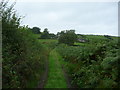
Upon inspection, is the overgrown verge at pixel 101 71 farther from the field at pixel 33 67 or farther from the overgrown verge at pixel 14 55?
the overgrown verge at pixel 14 55

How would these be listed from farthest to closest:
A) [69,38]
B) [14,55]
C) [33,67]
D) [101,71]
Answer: [69,38], [33,67], [101,71], [14,55]

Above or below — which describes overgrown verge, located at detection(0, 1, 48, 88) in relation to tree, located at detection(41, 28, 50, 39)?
below

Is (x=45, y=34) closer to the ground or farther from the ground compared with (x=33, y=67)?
farther from the ground

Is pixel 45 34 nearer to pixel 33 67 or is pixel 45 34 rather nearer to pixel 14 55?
pixel 33 67

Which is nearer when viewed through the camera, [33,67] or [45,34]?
[33,67]

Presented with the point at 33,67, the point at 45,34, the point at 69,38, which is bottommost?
the point at 33,67

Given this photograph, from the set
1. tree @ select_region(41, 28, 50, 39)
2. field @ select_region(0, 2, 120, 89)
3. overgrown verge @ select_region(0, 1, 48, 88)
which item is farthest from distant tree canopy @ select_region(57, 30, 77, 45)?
overgrown verge @ select_region(0, 1, 48, 88)

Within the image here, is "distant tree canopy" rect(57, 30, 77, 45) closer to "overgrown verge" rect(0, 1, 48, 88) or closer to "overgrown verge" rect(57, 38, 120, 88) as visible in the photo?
"overgrown verge" rect(57, 38, 120, 88)

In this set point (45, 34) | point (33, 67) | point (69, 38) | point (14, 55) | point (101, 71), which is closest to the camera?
point (14, 55)

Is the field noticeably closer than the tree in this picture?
Yes

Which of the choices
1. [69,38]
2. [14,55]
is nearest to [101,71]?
[14,55]

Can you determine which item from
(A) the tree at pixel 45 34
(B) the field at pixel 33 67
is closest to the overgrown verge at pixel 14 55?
(B) the field at pixel 33 67

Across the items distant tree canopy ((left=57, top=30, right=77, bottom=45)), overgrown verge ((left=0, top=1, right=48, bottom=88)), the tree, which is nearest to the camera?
overgrown verge ((left=0, top=1, right=48, bottom=88))

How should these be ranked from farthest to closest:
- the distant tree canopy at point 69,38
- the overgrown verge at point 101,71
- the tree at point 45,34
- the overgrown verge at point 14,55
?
the tree at point 45,34 → the distant tree canopy at point 69,38 → the overgrown verge at point 101,71 → the overgrown verge at point 14,55
